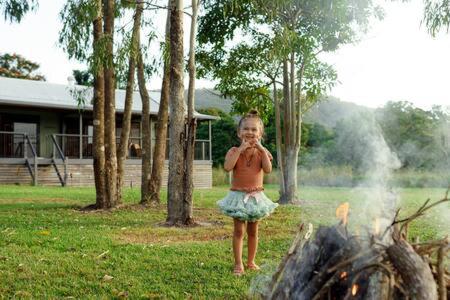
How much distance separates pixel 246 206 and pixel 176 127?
4.16 metres

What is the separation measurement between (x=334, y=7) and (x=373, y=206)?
36.3ft

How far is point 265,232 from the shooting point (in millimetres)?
8289

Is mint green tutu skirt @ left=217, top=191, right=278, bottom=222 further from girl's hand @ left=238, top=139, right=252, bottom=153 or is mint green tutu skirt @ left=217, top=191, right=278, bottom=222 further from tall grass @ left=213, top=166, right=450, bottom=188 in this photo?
tall grass @ left=213, top=166, right=450, bottom=188

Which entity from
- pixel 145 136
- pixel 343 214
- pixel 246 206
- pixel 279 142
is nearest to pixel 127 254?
pixel 246 206

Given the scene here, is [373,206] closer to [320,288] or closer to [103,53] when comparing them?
[320,288]

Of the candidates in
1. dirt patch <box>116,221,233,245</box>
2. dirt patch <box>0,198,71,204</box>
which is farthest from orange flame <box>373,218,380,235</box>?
dirt patch <box>0,198,71,204</box>

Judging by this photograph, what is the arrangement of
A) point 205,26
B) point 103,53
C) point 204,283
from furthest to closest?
point 205,26, point 103,53, point 204,283

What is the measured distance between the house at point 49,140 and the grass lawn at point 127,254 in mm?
12807

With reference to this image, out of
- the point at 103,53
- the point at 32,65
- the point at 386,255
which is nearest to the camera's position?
the point at 386,255

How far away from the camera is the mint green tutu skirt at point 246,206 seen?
5.30 meters

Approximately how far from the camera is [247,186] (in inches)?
215

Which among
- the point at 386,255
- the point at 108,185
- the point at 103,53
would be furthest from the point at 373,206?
the point at 108,185

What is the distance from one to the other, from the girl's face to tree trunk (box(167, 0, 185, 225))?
388 centimetres

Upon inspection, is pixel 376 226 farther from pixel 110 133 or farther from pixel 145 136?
pixel 145 136
